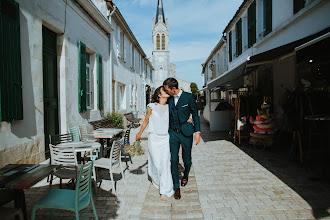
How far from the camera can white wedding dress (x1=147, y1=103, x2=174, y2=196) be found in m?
3.63

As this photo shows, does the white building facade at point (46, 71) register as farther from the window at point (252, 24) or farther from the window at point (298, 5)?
the window at point (298, 5)

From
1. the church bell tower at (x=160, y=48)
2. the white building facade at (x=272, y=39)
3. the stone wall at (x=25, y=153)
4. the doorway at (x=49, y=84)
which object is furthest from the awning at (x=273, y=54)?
the church bell tower at (x=160, y=48)

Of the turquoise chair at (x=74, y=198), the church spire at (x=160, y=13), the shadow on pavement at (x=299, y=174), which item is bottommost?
the shadow on pavement at (x=299, y=174)

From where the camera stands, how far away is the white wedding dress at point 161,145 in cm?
363

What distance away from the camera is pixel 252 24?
432 inches

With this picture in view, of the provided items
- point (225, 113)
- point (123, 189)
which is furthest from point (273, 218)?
point (225, 113)

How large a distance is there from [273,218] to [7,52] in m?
4.67

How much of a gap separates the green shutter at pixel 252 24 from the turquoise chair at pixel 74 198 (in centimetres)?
1032

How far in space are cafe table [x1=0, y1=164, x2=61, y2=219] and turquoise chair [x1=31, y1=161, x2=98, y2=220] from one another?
19 cm

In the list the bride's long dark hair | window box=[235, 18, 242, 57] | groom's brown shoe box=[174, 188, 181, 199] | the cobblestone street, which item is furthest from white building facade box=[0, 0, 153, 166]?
window box=[235, 18, 242, 57]

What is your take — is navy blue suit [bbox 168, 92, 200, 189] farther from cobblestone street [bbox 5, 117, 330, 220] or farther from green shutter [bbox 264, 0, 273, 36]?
green shutter [bbox 264, 0, 273, 36]

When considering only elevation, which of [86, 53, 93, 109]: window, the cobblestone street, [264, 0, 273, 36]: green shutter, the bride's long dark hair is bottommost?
the cobblestone street

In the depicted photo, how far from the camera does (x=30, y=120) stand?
4.80 m

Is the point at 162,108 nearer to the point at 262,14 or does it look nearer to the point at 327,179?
the point at 327,179
